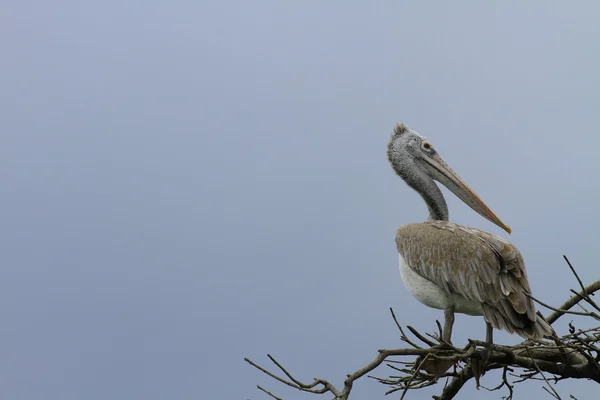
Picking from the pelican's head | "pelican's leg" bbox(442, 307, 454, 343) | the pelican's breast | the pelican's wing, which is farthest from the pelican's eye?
"pelican's leg" bbox(442, 307, 454, 343)

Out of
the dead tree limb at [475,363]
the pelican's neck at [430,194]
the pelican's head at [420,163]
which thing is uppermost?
the pelican's head at [420,163]

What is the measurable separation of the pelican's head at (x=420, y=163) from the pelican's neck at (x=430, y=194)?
2cm

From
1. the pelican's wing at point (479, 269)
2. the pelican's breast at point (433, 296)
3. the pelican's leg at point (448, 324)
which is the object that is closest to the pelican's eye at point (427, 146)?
the pelican's wing at point (479, 269)

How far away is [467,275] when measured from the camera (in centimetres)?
531

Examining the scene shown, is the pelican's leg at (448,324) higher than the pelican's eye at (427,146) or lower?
lower

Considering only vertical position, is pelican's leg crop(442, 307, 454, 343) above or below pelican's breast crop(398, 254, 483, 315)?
below

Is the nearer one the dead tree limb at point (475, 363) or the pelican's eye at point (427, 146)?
the dead tree limb at point (475, 363)

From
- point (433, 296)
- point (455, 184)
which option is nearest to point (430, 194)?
point (455, 184)

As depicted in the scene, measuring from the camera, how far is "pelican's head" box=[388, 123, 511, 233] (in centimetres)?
688

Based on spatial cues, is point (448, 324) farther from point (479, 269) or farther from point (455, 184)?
point (455, 184)

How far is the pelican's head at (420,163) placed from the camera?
688 centimetres

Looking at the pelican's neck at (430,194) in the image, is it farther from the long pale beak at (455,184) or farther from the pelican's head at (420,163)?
the long pale beak at (455,184)

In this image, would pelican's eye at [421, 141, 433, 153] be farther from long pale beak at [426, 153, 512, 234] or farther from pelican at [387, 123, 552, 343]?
pelican at [387, 123, 552, 343]

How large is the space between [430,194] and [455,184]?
399 millimetres
